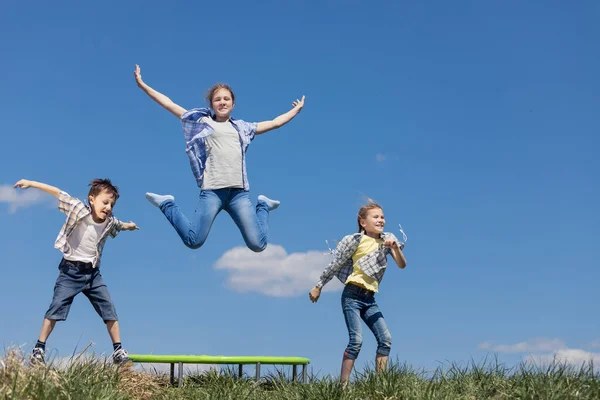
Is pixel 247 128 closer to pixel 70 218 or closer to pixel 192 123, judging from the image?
pixel 192 123

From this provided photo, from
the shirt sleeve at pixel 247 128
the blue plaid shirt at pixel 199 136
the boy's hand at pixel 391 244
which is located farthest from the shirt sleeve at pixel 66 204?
the boy's hand at pixel 391 244

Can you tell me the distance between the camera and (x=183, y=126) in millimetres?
9266

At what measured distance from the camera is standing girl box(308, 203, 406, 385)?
319 inches

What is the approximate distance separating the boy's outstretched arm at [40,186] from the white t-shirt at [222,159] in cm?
171

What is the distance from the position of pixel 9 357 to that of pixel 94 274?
151 centimetres

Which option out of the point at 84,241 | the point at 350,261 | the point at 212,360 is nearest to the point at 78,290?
the point at 84,241

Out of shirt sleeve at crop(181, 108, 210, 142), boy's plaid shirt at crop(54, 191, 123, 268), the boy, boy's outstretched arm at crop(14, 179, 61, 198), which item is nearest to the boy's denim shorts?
the boy

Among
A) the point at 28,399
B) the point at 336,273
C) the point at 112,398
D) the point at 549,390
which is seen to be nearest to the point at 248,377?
the point at 336,273

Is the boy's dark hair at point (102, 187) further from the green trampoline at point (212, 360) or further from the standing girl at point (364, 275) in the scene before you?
the standing girl at point (364, 275)

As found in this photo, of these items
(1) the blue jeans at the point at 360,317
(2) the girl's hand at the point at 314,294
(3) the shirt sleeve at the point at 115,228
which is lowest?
(1) the blue jeans at the point at 360,317

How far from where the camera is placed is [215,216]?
8.86 meters

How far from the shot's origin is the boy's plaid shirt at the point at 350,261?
826 cm

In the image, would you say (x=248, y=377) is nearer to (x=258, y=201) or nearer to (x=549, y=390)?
(x=258, y=201)

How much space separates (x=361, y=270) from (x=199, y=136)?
104 inches
